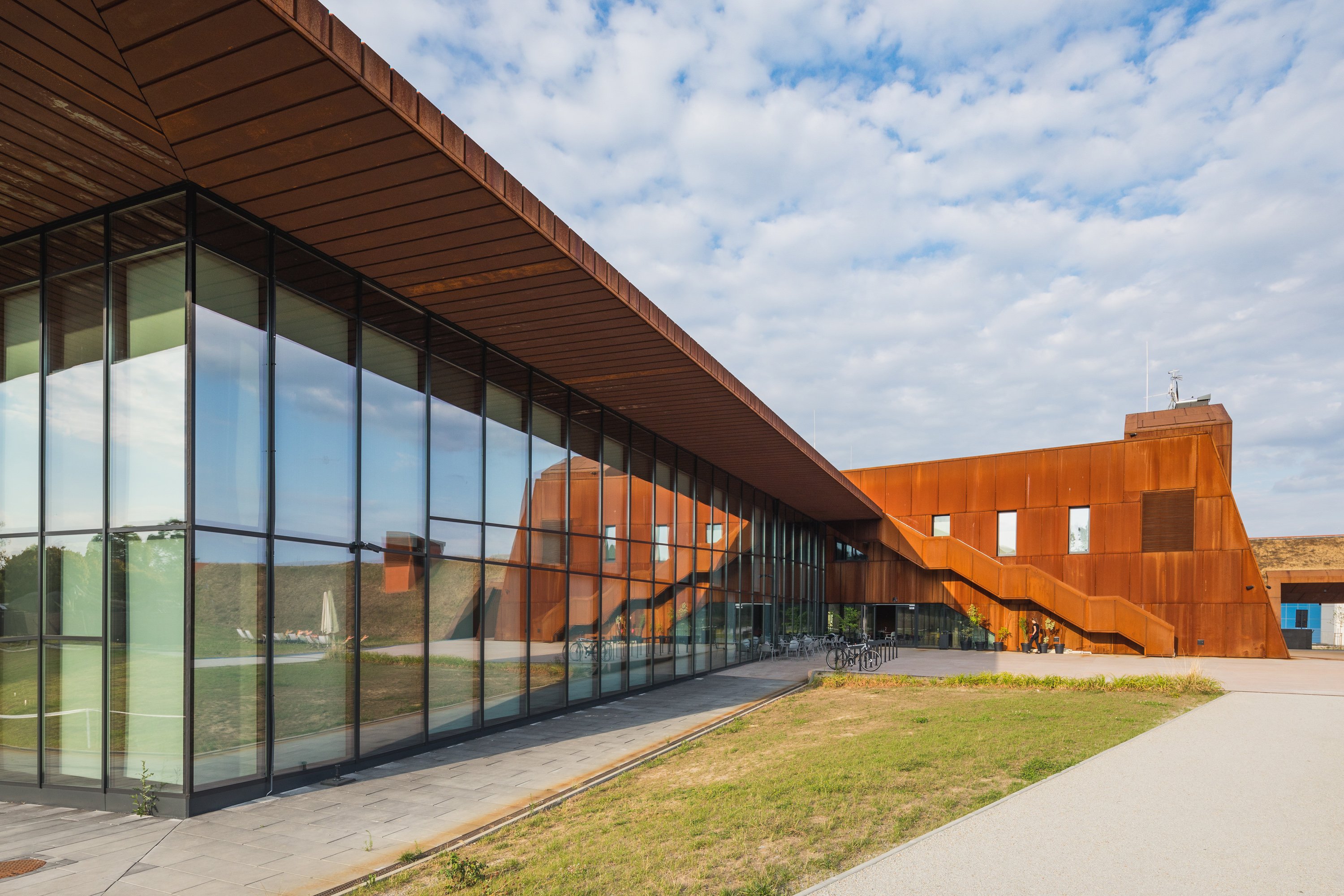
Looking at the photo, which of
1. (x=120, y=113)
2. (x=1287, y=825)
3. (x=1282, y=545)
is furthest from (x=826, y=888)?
(x=1282, y=545)

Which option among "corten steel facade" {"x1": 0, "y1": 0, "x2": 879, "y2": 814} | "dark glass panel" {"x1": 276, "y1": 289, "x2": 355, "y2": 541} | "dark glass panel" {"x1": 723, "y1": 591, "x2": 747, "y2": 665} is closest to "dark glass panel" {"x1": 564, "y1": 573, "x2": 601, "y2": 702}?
"corten steel facade" {"x1": 0, "y1": 0, "x2": 879, "y2": 814}

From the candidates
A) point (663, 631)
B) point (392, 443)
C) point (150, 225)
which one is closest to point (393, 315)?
point (392, 443)

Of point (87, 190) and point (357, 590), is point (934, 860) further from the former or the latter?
point (87, 190)

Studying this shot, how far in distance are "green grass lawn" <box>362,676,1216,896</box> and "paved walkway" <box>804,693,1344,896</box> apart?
0.43m

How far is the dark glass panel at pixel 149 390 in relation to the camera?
8.22 m

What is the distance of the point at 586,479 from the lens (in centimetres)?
1547

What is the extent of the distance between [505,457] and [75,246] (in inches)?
239

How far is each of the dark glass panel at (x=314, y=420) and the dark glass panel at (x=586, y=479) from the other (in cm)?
547

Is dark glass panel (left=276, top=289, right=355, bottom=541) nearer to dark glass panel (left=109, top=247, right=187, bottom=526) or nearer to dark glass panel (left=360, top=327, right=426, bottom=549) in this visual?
dark glass panel (left=360, top=327, right=426, bottom=549)

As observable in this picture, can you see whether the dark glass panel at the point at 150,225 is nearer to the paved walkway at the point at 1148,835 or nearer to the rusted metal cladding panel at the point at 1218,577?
the paved walkway at the point at 1148,835

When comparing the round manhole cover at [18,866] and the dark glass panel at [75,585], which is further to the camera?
the dark glass panel at [75,585]

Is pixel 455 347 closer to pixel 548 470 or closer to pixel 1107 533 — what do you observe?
pixel 548 470

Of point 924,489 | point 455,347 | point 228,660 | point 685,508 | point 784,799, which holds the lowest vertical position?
point 784,799

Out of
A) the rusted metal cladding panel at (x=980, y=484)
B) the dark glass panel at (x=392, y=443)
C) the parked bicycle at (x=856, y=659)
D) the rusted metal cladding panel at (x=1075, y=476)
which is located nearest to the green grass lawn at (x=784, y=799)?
the dark glass panel at (x=392, y=443)
